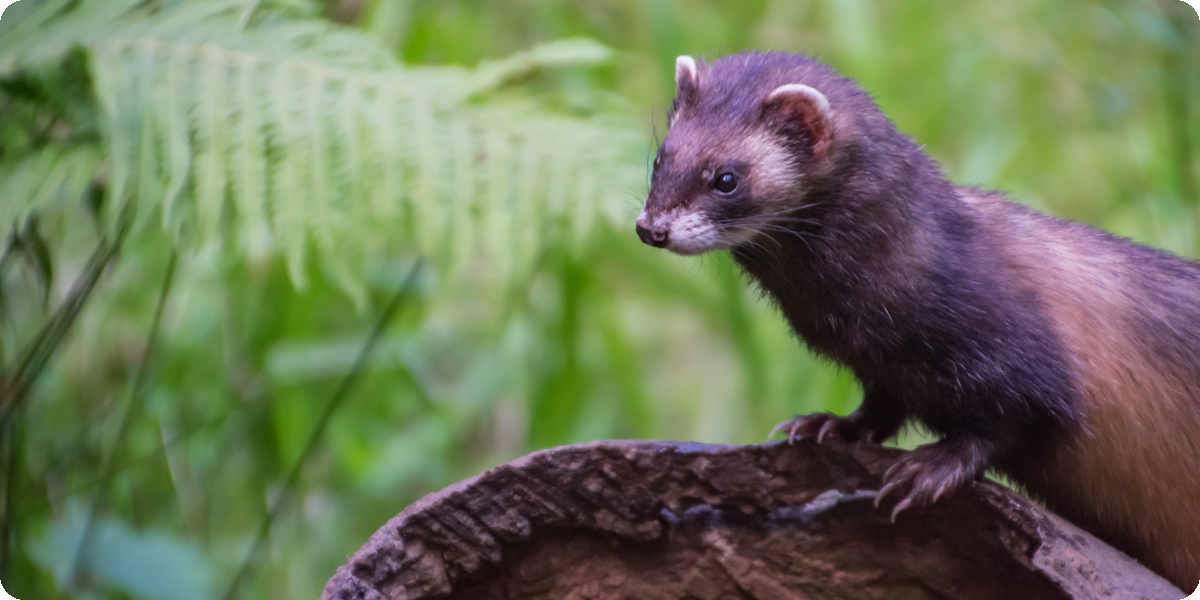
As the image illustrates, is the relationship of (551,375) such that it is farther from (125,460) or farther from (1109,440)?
(1109,440)

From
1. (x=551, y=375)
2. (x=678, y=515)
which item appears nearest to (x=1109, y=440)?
(x=678, y=515)

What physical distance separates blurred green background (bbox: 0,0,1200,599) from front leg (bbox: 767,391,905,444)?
0.62 metres

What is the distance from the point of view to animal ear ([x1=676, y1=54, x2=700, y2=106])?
194 cm

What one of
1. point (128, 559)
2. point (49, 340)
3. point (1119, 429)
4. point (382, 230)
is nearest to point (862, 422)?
point (1119, 429)

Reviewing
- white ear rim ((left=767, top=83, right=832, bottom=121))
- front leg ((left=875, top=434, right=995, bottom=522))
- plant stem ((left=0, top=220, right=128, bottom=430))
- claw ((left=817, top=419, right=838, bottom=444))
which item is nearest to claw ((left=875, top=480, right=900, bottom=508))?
front leg ((left=875, top=434, right=995, bottom=522))

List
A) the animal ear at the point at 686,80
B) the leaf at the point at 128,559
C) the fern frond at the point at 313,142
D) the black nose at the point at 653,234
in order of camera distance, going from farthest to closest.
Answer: the leaf at the point at 128,559
the fern frond at the point at 313,142
the animal ear at the point at 686,80
the black nose at the point at 653,234

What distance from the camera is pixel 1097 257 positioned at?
2080 mm

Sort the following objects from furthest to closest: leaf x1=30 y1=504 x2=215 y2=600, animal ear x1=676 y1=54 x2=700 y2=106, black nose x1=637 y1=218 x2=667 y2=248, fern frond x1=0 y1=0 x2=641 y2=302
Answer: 1. leaf x1=30 y1=504 x2=215 y2=600
2. fern frond x1=0 y1=0 x2=641 y2=302
3. animal ear x1=676 y1=54 x2=700 y2=106
4. black nose x1=637 y1=218 x2=667 y2=248

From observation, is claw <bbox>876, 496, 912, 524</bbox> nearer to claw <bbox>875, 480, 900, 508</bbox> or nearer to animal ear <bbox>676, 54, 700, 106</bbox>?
claw <bbox>875, 480, 900, 508</bbox>

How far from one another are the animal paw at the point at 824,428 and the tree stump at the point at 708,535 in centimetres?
5

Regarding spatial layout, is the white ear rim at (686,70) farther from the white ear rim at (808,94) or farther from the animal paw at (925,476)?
the animal paw at (925,476)

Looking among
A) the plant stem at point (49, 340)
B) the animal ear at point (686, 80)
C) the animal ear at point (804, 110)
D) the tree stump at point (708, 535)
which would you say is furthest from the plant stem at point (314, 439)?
the animal ear at point (804, 110)

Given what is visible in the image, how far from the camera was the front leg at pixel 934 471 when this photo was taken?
1796mm

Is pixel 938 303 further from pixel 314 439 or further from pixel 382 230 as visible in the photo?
pixel 314 439
